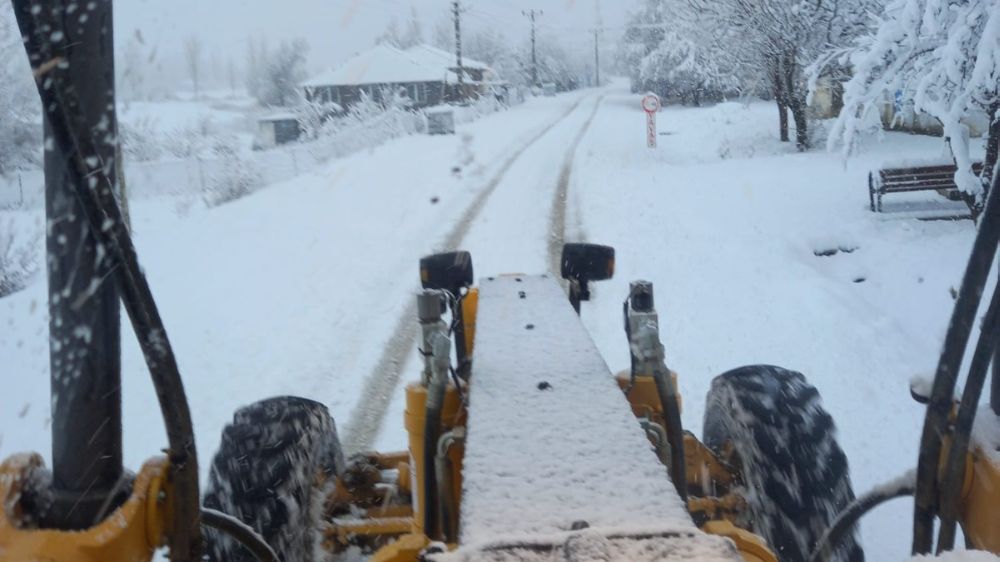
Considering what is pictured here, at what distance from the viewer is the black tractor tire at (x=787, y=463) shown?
2.89 meters

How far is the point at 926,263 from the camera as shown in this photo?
9727mm

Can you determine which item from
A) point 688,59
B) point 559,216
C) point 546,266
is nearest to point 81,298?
point 546,266

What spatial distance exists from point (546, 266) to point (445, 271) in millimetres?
6131

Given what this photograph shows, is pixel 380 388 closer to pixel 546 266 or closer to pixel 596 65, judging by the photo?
pixel 546 266

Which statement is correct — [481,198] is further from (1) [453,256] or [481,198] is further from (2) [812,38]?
(2) [812,38]

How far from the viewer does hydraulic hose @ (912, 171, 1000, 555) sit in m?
1.34

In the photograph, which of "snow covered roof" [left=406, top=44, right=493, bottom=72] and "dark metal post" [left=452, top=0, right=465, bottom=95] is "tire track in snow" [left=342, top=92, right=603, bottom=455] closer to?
"dark metal post" [left=452, top=0, right=465, bottom=95]

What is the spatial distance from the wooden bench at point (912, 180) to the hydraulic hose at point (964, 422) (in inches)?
502

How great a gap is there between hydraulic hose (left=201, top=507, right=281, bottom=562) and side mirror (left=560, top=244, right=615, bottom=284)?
6.89 feet

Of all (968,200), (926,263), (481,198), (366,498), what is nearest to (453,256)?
(366,498)

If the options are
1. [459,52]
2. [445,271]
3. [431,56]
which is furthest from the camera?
[431,56]

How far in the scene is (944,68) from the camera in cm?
1011

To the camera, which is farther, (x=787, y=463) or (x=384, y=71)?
(x=384, y=71)

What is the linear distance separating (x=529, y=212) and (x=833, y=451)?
1084 centimetres
